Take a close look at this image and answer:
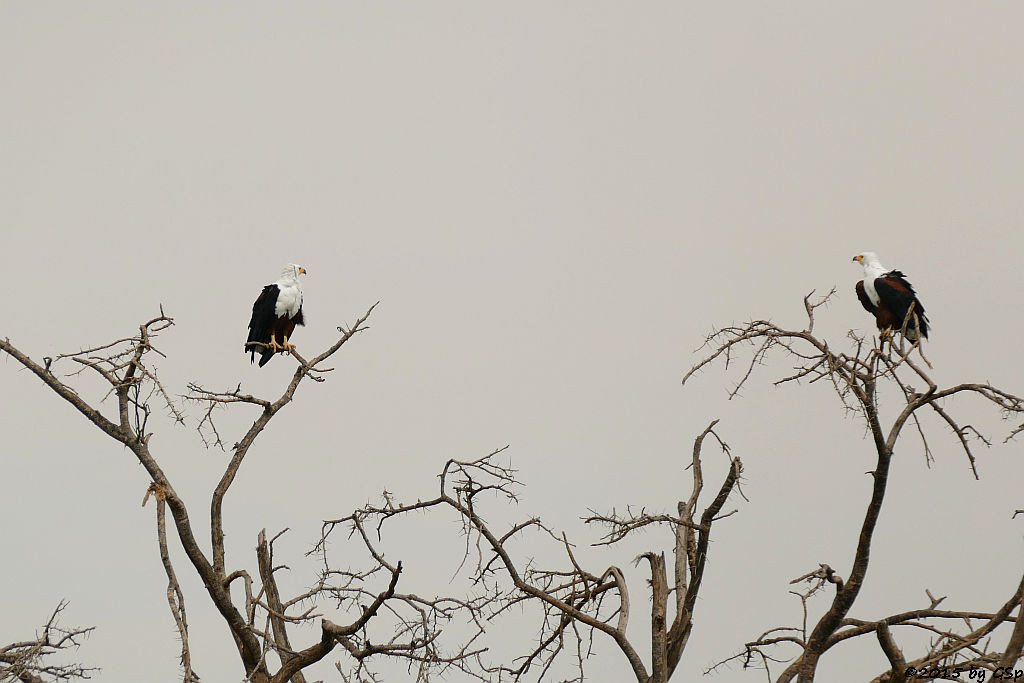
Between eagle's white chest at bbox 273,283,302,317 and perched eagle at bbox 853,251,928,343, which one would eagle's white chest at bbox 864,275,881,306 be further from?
eagle's white chest at bbox 273,283,302,317

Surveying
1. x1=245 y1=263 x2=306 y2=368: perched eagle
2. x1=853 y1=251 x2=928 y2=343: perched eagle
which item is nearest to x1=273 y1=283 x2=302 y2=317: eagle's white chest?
x1=245 y1=263 x2=306 y2=368: perched eagle

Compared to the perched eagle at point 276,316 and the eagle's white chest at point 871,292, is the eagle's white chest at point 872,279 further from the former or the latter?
the perched eagle at point 276,316

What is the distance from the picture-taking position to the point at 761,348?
5.24 metres

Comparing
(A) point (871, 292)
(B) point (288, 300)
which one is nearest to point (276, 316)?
A: (B) point (288, 300)

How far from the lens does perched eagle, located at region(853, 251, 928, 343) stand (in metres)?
8.06

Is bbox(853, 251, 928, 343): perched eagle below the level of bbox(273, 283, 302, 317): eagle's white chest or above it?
below

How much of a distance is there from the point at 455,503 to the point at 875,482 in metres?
2.32

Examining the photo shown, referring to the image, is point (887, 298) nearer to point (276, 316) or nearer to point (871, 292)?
point (871, 292)

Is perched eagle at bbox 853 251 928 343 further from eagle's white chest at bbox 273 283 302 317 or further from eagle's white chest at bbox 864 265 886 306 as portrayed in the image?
eagle's white chest at bbox 273 283 302 317

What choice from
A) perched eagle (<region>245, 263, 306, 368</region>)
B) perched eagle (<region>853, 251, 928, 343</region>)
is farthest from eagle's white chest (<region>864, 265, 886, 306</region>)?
perched eagle (<region>245, 263, 306, 368</region>)

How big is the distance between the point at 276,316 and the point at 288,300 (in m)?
0.18

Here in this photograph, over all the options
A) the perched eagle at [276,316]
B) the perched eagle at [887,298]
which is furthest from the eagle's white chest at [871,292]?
the perched eagle at [276,316]

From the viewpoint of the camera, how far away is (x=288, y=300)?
339 inches

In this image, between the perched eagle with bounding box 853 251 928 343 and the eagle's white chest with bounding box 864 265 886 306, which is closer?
the perched eagle with bounding box 853 251 928 343
